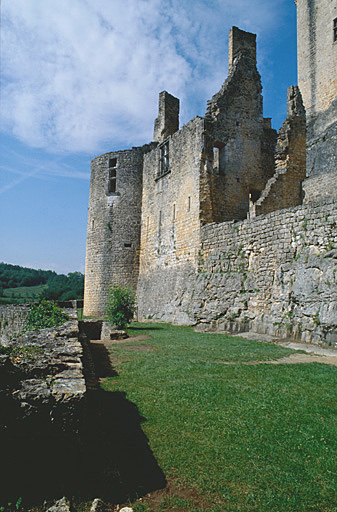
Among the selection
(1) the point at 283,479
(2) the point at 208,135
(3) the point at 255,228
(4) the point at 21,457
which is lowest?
(1) the point at 283,479

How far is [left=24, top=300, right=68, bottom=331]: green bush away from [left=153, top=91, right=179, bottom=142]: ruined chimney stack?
15.6 metres

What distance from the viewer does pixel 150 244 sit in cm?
2231

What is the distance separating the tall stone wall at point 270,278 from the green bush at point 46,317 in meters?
5.96

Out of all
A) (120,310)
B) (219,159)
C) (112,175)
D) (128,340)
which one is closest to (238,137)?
(219,159)

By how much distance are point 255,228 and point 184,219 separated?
18.5 feet

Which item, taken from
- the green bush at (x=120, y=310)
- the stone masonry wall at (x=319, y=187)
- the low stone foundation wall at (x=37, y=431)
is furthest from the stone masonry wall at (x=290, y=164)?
the low stone foundation wall at (x=37, y=431)

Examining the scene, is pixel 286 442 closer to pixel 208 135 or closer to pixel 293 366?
pixel 293 366

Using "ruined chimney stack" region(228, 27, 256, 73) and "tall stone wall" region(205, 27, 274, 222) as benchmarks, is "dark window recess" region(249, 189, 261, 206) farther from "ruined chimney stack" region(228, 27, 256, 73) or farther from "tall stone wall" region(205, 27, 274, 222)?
"ruined chimney stack" region(228, 27, 256, 73)

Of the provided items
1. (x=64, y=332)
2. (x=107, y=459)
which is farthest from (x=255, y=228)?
(x=107, y=459)

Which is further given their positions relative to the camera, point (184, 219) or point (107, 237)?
point (107, 237)

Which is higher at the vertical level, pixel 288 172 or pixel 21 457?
pixel 288 172

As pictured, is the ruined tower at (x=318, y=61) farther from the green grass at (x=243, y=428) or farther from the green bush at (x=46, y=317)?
the green grass at (x=243, y=428)

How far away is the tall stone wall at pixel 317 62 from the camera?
104 feet

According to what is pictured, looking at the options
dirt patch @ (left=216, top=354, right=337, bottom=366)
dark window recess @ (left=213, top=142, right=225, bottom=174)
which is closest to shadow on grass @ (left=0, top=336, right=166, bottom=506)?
dirt patch @ (left=216, top=354, right=337, bottom=366)
